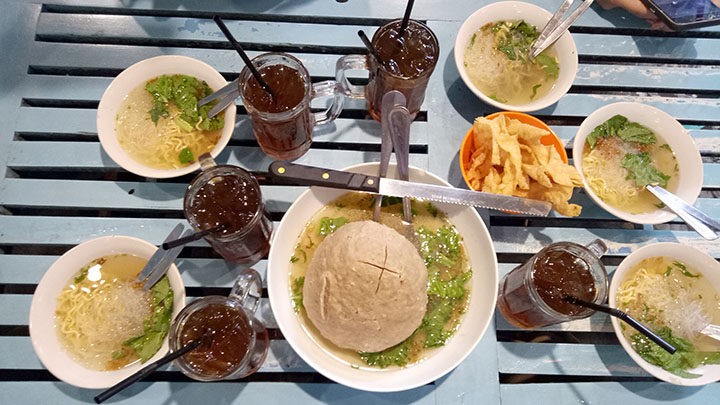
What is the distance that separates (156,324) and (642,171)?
101 inches

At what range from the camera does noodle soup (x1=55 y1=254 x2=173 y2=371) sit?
2008mm

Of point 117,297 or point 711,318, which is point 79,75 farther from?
point 711,318

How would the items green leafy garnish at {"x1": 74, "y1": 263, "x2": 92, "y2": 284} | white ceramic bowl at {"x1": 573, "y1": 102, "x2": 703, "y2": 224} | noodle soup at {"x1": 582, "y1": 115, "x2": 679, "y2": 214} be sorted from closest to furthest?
green leafy garnish at {"x1": 74, "y1": 263, "x2": 92, "y2": 284}
white ceramic bowl at {"x1": 573, "y1": 102, "x2": 703, "y2": 224}
noodle soup at {"x1": 582, "y1": 115, "x2": 679, "y2": 214}

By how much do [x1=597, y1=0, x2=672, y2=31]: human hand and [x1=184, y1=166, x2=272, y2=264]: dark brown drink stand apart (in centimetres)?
246

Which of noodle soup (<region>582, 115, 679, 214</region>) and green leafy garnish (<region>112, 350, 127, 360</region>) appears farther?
noodle soup (<region>582, 115, 679, 214</region>)

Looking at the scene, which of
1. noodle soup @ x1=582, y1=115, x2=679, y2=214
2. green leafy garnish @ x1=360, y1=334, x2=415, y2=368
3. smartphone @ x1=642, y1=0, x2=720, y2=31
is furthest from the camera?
smartphone @ x1=642, y1=0, x2=720, y2=31

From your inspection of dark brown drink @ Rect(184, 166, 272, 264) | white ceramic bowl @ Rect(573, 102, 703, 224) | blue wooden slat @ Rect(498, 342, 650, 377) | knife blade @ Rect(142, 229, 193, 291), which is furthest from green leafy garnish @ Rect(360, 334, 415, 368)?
white ceramic bowl @ Rect(573, 102, 703, 224)

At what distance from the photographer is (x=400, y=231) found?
221cm

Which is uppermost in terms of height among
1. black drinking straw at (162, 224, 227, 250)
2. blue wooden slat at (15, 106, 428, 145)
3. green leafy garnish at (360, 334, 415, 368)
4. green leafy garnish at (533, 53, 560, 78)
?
green leafy garnish at (533, 53, 560, 78)

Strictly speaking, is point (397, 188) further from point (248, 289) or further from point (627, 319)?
point (627, 319)

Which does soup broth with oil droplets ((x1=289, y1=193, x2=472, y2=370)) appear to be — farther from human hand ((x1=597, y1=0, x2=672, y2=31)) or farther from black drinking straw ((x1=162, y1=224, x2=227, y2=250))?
human hand ((x1=597, y1=0, x2=672, y2=31))

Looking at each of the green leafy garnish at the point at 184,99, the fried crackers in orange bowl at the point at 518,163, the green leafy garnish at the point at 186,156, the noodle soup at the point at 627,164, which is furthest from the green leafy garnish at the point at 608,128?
the green leafy garnish at the point at 186,156

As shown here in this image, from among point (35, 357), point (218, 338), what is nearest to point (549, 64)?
point (218, 338)

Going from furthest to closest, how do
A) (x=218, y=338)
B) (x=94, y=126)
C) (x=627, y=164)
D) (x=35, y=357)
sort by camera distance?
(x=94, y=126), (x=627, y=164), (x=35, y=357), (x=218, y=338)
